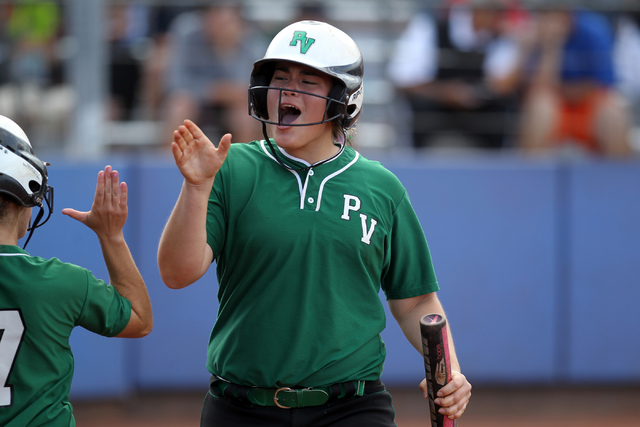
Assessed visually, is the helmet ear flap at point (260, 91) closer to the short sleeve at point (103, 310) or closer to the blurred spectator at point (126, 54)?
the short sleeve at point (103, 310)

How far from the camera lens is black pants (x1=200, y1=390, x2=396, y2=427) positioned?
256 cm

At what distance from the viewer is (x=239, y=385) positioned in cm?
261

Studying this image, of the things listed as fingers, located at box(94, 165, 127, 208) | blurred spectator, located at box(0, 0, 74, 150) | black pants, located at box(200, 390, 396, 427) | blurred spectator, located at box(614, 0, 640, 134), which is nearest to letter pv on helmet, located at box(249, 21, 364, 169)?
→ fingers, located at box(94, 165, 127, 208)

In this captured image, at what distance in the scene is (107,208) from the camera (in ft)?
8.08

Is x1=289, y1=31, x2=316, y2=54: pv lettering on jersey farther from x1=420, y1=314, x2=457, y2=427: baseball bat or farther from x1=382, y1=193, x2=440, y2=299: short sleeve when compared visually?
x1=420, y1=314, x2=457, y2=427: baseball bat

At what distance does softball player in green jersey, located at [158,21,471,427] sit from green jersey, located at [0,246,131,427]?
305mm

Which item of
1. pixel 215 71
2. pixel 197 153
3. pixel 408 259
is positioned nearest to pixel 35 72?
pixel 215 71

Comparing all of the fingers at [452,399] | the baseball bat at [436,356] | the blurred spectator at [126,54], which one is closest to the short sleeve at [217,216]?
the baseball bat at [436,356]

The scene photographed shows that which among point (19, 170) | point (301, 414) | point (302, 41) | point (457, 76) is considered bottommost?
point (301, 414)

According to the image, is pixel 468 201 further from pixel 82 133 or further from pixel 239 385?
pixel 239 385

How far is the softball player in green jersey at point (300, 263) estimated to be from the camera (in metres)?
2.57

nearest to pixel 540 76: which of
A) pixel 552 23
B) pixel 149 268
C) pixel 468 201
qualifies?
pixel 552 23

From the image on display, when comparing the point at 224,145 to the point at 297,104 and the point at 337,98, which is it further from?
the point at 337,98

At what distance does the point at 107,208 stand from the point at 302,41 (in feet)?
3.00
